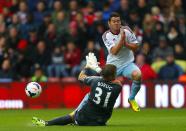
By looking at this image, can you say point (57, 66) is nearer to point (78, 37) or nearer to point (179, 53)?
point (78, 37)

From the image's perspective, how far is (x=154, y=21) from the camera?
23.4 m

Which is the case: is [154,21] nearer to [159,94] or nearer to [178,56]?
[178,56]

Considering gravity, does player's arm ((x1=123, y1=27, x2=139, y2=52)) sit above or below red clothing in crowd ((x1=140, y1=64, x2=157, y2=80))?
above

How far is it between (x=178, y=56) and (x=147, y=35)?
1.22 meters

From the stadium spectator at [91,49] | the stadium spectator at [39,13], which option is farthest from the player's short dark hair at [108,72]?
the stadium spectator at [39,13]

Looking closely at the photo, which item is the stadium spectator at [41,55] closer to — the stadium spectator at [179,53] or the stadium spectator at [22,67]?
the stadium spectator at [22,67]

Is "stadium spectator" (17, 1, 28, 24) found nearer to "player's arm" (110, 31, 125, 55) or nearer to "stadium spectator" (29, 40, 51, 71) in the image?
"stadium spectator" (29, 40, 51, 71)

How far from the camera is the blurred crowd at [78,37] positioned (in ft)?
74.1

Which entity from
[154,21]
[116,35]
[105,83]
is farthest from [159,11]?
[105,83]

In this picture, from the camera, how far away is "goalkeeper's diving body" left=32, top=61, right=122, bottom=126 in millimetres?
13391

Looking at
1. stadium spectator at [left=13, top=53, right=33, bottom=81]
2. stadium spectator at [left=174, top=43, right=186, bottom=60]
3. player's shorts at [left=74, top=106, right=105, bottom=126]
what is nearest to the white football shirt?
player's shorts at [left=74, top=106, right=105, bottom=126]

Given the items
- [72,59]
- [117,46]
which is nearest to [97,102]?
[117,46]

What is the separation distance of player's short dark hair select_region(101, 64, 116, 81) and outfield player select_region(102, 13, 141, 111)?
187cm

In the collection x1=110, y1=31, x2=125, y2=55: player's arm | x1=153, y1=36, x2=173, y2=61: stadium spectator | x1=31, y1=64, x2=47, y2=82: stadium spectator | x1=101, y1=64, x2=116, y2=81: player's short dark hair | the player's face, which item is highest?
the player's face
